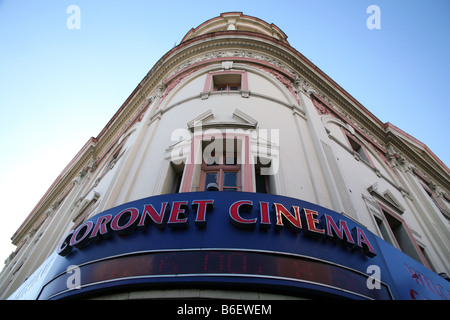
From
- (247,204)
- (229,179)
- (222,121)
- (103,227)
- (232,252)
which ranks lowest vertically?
(232,252)

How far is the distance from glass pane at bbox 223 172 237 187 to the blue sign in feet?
5.70

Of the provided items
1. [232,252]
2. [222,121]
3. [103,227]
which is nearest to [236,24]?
[222,121]

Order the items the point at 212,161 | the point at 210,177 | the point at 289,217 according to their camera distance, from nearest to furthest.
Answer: the point at 289,217 < the point at 210,177 < the point at 212,161

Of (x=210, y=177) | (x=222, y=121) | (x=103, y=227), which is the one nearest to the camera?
(x=103, y=227)

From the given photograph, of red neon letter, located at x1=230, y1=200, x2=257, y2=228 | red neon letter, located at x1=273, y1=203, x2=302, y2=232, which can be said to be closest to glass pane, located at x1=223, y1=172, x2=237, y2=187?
red neon letter, located at x1=230, y1=200, x2=257, y2=228

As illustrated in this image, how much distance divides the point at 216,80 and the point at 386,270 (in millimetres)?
9660

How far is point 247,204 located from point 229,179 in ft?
7.32

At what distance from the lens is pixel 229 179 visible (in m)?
7.65

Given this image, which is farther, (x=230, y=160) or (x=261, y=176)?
(x=230, y=160)

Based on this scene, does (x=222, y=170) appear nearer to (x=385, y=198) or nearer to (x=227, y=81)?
(x=227, y=81)

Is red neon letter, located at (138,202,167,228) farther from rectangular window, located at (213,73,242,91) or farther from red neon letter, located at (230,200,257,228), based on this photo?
rectangular window, located at (213,73,242,91)

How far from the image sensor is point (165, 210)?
5.46m
